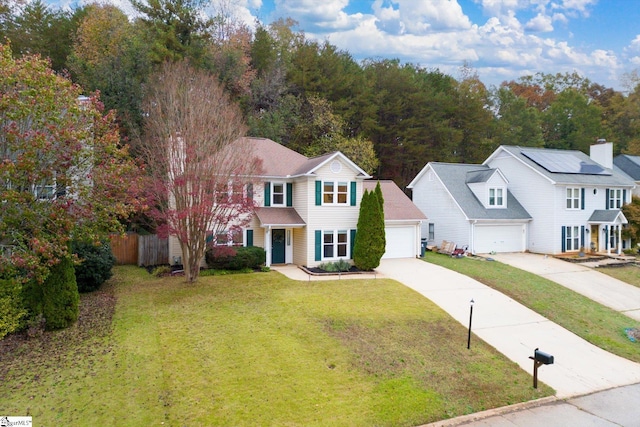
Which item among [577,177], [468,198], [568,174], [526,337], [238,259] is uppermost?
[568,174]

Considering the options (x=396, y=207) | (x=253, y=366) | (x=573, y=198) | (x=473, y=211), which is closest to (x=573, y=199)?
(x=573, y=198)

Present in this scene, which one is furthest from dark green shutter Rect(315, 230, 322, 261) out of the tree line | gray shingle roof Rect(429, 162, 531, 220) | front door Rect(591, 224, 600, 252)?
front door Rect(591, 224, 600, 252)

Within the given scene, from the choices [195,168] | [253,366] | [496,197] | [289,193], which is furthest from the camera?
[496,197]

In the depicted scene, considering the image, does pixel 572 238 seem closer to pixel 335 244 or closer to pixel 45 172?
pixel 335 244

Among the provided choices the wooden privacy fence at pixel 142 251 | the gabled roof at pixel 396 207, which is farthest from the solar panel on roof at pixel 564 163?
the wooden privacy fence at pixel 142 251

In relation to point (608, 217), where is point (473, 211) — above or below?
above

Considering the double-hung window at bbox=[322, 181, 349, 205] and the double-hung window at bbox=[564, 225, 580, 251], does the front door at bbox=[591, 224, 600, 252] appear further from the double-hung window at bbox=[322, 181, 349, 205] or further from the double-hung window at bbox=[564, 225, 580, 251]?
the double-hung window at bbox=[322, 181, 349, 205]

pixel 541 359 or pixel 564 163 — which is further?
pixel 564 163
